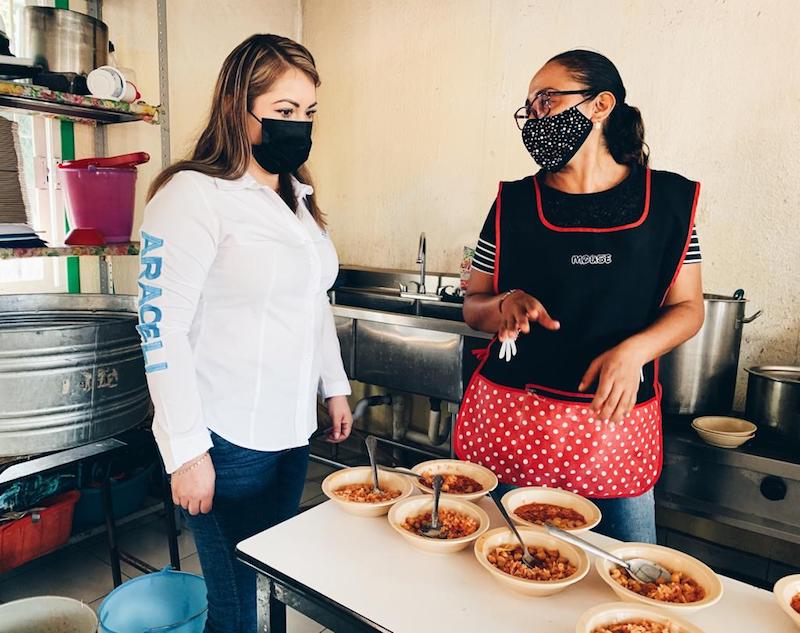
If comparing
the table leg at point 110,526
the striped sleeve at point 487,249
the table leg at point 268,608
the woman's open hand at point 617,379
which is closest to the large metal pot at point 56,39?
the table leg at point 110,526

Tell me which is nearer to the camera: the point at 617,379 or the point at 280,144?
the point at 617,379

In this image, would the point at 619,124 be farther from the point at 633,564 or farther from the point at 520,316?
the point at 633,564

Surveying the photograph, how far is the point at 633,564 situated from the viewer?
1.08 m

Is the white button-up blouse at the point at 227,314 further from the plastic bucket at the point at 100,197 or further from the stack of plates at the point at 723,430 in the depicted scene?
the stack of plates at the point at 723,430

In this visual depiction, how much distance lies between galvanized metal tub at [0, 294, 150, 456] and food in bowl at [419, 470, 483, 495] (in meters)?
1.19


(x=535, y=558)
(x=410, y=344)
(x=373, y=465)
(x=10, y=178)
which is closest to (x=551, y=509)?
(x=535, y=558)

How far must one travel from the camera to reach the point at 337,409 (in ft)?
5.97

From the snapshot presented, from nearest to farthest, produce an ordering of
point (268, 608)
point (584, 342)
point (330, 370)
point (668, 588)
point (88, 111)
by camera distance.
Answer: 1. point (668, 588)
2. point (268, 608)
3. point (584, 342)
4. point (330, 370)
5. point (88, 111)

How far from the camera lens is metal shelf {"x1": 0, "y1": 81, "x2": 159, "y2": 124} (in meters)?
1.90

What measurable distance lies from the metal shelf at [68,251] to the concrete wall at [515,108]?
184 cm

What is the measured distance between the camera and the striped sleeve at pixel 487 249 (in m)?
1.57

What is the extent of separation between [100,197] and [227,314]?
3.96 ft

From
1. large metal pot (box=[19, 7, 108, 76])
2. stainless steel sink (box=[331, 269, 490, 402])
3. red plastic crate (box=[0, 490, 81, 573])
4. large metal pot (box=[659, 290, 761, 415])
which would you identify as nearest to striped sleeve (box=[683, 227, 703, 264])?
large metal pot (box=[659, 290, 761, 415])

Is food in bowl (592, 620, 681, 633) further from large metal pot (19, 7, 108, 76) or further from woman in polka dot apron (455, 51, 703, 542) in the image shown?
large metal pot (19, 7, 108, 76)
